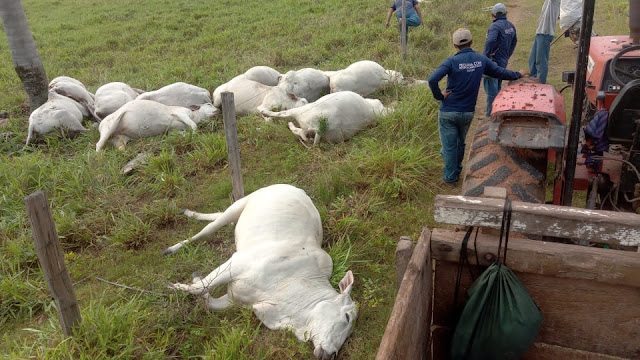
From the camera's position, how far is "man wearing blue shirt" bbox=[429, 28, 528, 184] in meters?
5.03

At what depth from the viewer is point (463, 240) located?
241cm

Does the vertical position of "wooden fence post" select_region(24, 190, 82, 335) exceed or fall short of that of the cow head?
it exceeds it

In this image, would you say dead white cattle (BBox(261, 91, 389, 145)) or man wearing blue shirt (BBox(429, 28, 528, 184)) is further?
dead white cattle (BBox(261, 91, 389, 145))

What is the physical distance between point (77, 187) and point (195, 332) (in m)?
2.86

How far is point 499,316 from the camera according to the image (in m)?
2.33

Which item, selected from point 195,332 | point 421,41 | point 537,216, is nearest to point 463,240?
point 537,216

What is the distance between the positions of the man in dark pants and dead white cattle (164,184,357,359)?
11.9ft

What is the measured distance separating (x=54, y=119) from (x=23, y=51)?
1.25 m

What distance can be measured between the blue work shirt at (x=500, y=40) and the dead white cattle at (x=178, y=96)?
438 centimetres

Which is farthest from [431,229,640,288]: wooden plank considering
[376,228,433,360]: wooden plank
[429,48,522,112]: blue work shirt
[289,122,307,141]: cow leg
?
[289,122,307,141]: cow leg

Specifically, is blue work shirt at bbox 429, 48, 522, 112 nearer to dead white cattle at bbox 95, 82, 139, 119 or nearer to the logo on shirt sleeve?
the logo on shirt sleeve

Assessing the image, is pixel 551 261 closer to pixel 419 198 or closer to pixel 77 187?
pixel 419 198

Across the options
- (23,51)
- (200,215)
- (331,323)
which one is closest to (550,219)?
(331,323)

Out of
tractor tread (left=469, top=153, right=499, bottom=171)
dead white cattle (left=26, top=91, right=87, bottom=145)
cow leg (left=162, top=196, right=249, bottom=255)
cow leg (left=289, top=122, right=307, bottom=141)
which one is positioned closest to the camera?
tractor tread (left=469, top=153, right=499, bottom=171)
